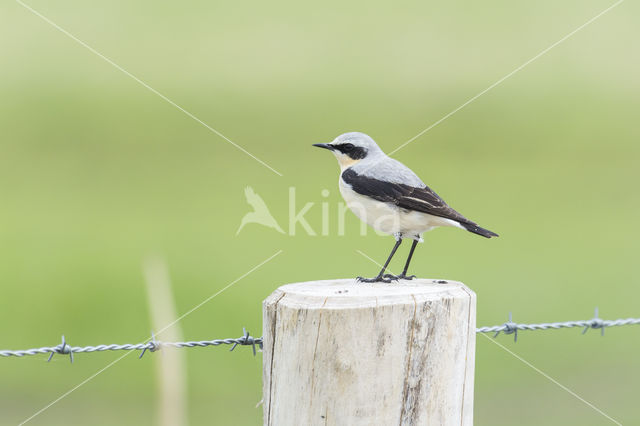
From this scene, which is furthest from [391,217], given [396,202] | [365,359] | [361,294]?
[365,359]

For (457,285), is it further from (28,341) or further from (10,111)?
(10,111)

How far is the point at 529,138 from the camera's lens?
77.6 feet

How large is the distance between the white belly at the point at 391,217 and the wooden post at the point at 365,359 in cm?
183

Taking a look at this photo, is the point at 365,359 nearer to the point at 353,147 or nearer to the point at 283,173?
the point at 353,147

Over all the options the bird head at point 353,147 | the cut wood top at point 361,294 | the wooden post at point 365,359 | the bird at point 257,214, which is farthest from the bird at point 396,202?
the bird at point 257,214

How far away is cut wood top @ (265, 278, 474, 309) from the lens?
301cm

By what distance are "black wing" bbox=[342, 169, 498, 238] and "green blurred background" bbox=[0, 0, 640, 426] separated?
498cm

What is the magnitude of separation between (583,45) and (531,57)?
3.64m

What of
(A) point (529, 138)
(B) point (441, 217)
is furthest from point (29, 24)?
(B) point (441, 217)

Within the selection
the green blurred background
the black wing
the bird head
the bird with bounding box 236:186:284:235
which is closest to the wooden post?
the black wing

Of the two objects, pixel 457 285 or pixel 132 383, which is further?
pixel 132 383

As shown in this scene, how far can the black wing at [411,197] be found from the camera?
4.87m

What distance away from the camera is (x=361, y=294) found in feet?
10.1

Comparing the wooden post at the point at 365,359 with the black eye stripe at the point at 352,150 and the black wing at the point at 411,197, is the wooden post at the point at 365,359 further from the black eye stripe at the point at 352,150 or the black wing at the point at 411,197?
the black eye stripe at the point at 352,150
